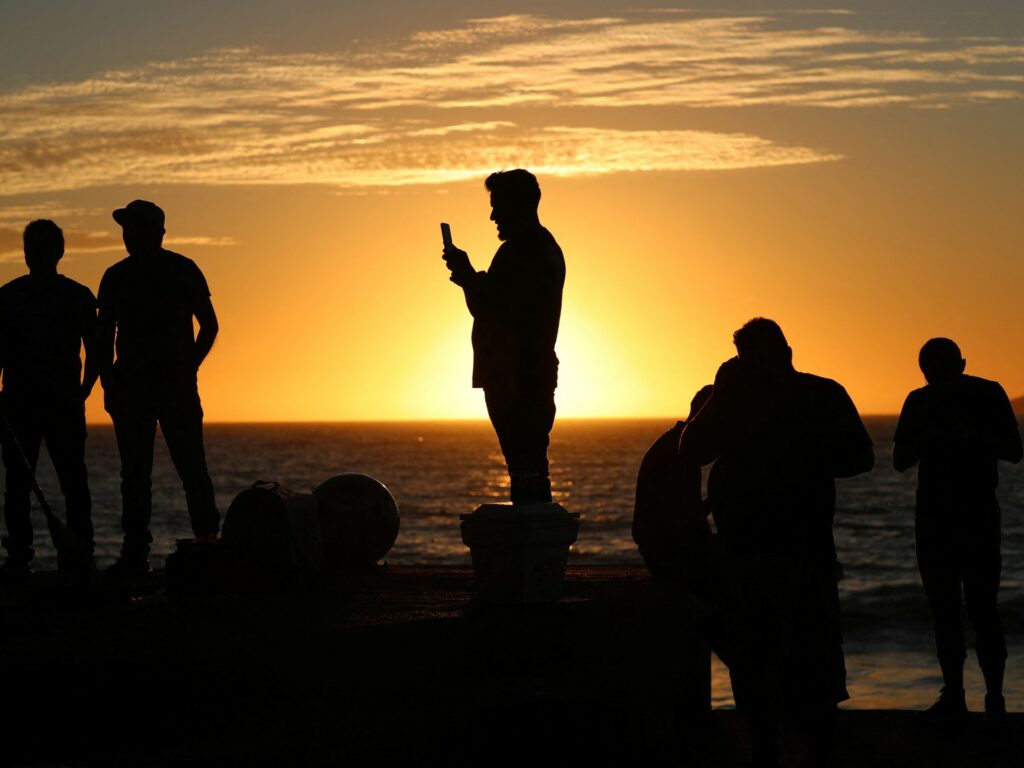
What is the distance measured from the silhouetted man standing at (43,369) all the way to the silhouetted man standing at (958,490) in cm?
518

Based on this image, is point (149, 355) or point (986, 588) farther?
point (149, 355)

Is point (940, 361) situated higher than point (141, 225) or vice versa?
point (141, 225)

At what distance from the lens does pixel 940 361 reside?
9.02 meters

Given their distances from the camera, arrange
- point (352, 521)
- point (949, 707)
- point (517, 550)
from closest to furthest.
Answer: point (517, 550) < point (949, 707) < point (352, 521)

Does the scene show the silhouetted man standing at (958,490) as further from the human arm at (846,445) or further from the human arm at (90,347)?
the human arm at (90,347)

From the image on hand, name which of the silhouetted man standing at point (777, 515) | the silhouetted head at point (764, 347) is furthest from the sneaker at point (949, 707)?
the silhouetted head at point (764, 347)

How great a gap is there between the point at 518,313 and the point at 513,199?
617mm

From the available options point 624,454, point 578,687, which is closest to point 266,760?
point 578,687

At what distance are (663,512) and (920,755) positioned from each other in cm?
198

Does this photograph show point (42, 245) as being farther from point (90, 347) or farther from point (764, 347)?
point (764, 347)

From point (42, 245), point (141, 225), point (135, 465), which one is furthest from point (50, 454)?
point (141, 225)

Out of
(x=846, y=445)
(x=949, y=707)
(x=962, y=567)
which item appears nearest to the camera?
(x=846, y=445)

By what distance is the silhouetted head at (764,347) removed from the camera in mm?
7290

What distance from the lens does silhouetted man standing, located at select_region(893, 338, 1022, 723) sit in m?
9.00
